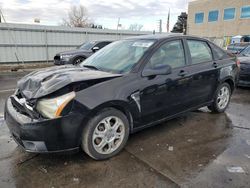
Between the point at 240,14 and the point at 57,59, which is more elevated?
the point at 240,14

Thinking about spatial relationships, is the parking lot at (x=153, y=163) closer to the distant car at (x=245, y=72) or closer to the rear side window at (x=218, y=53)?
the rear side window at (x=218, y=53)

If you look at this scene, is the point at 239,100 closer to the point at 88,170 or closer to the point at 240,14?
the point at 88,170

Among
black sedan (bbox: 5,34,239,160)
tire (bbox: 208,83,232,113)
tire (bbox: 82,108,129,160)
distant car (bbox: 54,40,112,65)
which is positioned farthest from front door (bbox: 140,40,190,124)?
distant car (bbox: 54,40,112,65)

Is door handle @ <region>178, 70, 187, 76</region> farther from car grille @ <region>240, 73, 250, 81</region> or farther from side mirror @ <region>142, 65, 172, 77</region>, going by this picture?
car grille @ <region>240, 73, 250, 81</region>

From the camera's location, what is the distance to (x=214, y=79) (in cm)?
445

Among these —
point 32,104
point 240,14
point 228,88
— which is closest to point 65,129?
point 32,104

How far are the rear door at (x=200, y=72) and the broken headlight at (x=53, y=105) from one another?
7.09 ft

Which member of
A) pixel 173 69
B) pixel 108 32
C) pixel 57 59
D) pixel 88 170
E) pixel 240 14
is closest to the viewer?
pixel 88 170

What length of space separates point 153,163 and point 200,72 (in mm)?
1944

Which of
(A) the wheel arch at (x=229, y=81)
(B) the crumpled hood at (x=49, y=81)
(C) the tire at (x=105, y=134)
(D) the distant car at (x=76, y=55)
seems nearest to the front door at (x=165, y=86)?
(C) the tire at (x=105, y=134)

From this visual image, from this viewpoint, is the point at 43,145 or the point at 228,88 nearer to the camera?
the point at 43,145

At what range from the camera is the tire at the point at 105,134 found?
2867mm

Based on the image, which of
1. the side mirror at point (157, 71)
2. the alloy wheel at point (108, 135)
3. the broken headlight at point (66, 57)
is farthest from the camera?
the broken headlight at point (66, 57)

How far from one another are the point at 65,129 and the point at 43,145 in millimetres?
323
